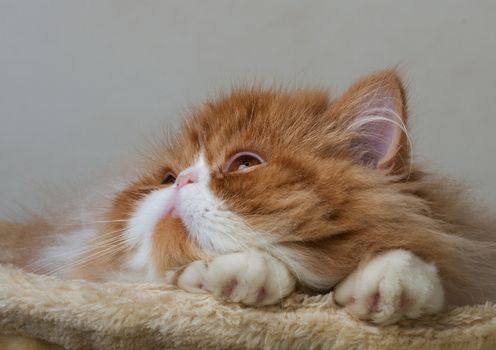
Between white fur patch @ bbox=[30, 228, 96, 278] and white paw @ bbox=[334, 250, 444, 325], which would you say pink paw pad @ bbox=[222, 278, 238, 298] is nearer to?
white paw @ bbox=[334, 250, 444, 325]

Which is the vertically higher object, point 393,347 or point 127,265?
point 127,265

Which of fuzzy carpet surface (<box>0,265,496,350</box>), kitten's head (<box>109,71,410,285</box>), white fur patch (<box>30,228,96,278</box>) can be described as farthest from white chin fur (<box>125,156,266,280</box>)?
white fur patch (<box>30,228,96,278</box>)

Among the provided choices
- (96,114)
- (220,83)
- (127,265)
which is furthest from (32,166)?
(127,265)

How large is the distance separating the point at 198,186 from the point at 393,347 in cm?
43

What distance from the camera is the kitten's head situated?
3.37 feet

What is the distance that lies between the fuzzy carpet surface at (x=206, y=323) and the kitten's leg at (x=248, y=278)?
0.02 meters

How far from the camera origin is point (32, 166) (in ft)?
7.64

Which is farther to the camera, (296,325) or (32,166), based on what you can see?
(32,166)

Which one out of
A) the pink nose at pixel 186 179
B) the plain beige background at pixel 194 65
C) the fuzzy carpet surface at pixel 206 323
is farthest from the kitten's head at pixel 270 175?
the plain beige background at pixel 194 65

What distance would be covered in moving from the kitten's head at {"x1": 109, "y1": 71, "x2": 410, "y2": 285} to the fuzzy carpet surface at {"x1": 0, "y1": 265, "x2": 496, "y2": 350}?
109mm

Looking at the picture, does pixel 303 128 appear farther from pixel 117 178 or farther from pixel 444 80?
pixel 444 80

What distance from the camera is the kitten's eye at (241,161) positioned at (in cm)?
118

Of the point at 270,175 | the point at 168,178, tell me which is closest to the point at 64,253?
the point at 168,178

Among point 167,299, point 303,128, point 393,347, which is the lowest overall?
point 393,347
